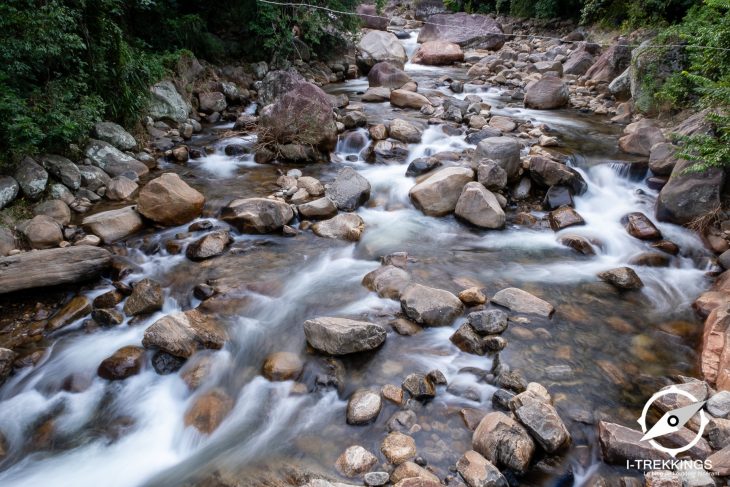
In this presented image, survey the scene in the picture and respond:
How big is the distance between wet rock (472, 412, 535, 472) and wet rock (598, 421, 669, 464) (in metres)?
0.55

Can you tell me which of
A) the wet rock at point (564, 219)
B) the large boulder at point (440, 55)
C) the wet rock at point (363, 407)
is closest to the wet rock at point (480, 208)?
the wet rock at point (564, 219)

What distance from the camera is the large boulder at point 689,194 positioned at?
5637mm

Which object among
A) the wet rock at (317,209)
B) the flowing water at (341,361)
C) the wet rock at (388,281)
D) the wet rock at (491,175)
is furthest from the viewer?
the wet rock at (491,175)

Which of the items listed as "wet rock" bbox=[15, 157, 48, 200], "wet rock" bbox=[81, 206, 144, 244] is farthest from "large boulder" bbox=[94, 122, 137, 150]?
"wet rock" bbox=[81, 206, 144, 244]

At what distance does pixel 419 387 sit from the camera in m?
3.59

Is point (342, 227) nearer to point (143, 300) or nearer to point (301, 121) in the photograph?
point (143, 300)

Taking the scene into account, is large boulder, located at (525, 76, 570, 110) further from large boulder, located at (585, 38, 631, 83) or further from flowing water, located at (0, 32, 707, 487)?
flowing water, located at (0, 32, 707, 487)

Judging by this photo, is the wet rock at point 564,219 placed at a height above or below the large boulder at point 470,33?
below

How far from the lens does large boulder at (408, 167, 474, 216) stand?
21.3ft

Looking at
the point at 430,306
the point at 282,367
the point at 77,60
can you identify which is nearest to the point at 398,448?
the point at 282,367

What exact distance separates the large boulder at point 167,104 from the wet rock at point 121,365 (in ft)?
20.3

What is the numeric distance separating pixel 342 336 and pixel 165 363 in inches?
62.7

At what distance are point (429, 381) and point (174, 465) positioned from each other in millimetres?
2065

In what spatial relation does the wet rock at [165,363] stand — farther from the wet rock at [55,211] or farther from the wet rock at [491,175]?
the wet rock at [491,175]
